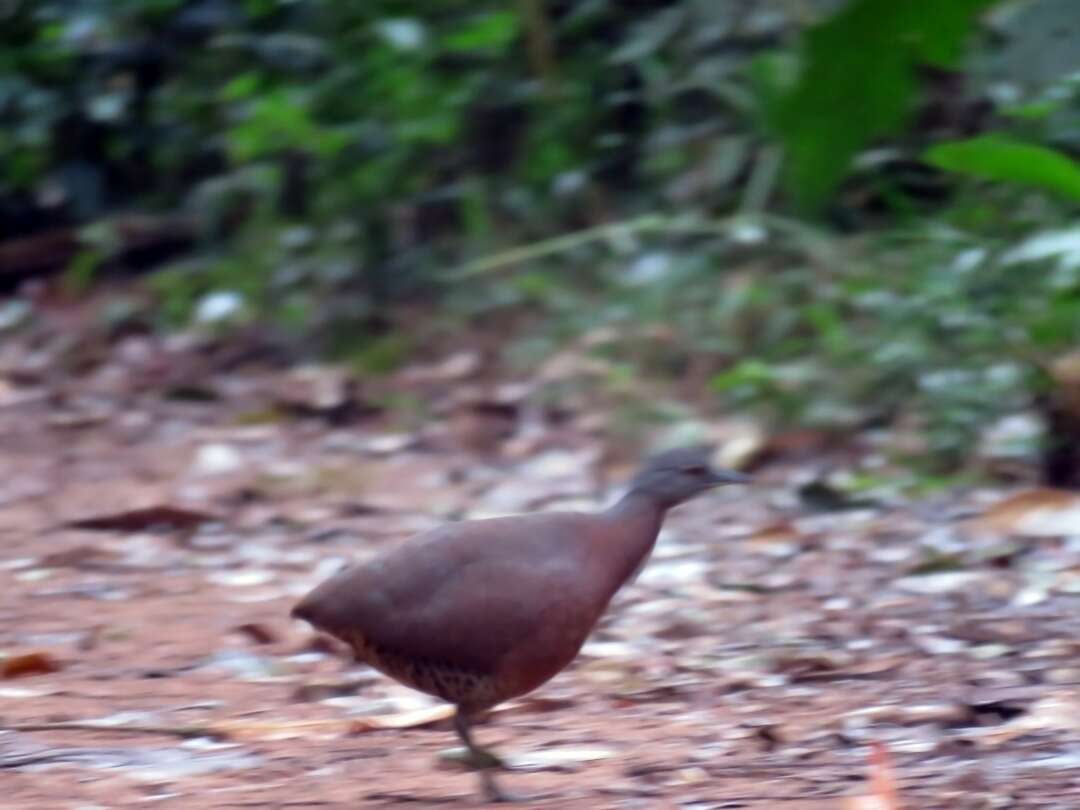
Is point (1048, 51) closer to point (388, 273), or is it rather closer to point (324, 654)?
point (324, 654)

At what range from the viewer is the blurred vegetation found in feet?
19.0

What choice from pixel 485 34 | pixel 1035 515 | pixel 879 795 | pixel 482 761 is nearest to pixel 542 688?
pixel 482 761

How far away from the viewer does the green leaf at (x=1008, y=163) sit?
3.84 m

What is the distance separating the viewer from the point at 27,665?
3.80m

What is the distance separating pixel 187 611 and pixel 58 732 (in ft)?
3.80

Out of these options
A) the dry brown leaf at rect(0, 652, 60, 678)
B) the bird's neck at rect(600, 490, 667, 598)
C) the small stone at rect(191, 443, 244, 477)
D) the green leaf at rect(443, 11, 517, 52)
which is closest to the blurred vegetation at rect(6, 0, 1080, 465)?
the green leaf at rect(443, 11, 517, 52)

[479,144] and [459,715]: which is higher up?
[479,144]

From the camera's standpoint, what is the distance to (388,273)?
26.6ft

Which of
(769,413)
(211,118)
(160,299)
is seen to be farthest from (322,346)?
(769,413)

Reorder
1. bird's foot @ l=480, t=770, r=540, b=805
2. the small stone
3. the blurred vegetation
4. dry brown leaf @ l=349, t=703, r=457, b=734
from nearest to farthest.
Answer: bird's foot @ l=480, t=770, r=540, b=805 → dry brown leaf @ l=349, t=703, r=457, b=734 → the blurred vegetation → the small stone

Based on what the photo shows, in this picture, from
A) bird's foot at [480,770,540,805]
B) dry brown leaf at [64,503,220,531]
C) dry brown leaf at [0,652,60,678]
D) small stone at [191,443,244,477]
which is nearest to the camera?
bird's foot at [480,770,540,805]

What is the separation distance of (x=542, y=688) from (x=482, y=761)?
2.89 feet

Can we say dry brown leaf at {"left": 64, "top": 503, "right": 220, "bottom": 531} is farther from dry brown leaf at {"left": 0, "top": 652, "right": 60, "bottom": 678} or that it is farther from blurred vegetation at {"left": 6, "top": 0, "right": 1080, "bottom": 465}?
blurred vegetation at {"left": 6, "top": 0, "right": 1080, "bottom": 465}

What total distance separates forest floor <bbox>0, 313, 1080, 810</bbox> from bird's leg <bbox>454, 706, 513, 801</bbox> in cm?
5
